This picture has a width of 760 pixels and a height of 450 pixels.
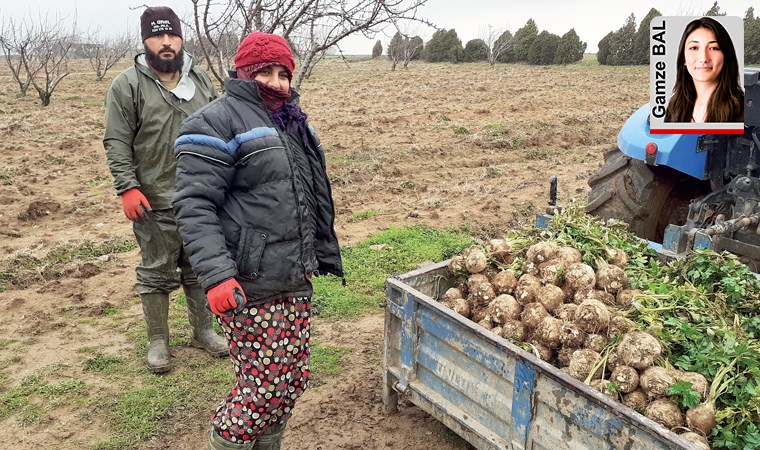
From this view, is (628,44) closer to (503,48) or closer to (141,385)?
(503,48)

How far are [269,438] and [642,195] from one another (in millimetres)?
3193

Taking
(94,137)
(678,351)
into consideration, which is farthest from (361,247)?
(94,137)

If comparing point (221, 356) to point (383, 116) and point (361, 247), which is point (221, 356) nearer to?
point (361, 247)

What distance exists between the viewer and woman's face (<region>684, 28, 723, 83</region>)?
416 cm

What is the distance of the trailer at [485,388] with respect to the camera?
2.32 meters

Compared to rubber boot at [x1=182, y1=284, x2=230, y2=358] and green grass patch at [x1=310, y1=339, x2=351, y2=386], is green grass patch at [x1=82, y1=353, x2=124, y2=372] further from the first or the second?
green grass patch at [x1=310, y1=339, x2=351, y2=386]

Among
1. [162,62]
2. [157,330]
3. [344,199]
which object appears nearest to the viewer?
[162,62]

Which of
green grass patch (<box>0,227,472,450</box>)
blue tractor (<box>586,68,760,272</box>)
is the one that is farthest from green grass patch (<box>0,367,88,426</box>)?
blue tractor (<box>586,68,760,272</box>)

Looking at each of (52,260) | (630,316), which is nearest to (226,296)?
(630,316)

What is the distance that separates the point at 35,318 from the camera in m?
4.65

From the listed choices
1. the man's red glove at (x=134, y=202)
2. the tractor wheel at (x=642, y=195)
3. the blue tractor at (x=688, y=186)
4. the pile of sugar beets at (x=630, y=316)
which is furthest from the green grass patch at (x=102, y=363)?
the tractor wheel at (x=642, y=195)

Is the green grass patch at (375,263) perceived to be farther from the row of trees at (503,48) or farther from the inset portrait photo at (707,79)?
the row of trees at (503,48)

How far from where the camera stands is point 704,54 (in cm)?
416

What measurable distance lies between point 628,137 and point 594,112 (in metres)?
11.8
